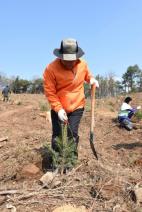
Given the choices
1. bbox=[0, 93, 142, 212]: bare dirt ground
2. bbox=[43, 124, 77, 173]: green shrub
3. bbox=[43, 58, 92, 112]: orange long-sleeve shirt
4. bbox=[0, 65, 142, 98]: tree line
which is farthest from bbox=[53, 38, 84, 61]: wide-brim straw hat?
bbox=[0, 65, 142, 98]: tree line

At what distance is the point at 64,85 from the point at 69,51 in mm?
418

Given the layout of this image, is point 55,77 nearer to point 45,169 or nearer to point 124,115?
point 45,169

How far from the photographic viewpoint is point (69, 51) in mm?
4598

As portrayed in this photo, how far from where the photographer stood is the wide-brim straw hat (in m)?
4.58

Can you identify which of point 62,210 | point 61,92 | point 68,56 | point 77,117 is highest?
point 68,56

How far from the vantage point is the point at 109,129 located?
34.6 ft

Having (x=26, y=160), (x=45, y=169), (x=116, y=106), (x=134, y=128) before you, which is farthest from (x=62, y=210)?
(x=116, y=106)

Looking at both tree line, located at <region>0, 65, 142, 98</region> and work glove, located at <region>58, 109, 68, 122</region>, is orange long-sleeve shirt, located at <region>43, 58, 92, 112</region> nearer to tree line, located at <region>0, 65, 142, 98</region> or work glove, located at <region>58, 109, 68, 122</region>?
work glove, located at <region>58, 109, 68, 122</region>

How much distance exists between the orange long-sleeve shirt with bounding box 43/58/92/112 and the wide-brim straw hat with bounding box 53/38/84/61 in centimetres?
15

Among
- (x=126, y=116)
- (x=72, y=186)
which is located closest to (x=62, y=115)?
(x=72, y=186)

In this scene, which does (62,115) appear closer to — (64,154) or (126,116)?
(64,154)

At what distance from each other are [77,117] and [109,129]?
5.73 m

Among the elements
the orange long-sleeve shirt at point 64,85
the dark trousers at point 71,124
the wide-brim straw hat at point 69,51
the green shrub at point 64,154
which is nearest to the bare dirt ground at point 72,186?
the green shrub at point 64,154

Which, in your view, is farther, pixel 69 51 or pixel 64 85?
pixel 64 85
